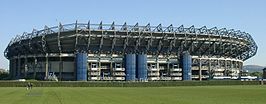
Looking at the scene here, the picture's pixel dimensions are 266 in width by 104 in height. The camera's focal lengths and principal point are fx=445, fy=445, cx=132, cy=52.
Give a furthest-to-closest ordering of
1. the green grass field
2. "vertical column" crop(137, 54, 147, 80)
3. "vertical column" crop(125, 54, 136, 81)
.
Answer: "vertical column" crop(137, 54, 147, 80)
"vertical column" crop(125, 54, 136, 81)
the green grass field

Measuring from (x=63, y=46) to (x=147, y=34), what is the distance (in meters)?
29.3

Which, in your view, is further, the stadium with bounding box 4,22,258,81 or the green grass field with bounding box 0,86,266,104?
the stadium with bounding box 4,22,258,81

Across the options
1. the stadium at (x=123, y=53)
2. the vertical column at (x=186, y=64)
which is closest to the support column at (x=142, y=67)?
the stadium at (x=123, y=53)

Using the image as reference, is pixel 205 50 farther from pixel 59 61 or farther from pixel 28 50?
pixel 28 50

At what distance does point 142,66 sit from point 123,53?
8083mm

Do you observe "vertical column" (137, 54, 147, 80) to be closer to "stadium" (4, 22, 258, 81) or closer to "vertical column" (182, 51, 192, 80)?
"stadium" (4, 22, 258, 81)

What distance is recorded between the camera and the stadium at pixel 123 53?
150125 millimetres

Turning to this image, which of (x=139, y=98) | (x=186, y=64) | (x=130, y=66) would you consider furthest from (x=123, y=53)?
(x=139, y=98)

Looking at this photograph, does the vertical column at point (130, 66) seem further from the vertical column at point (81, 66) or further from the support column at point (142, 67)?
the vertical column at point (81, 66)

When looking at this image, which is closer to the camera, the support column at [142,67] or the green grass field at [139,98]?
the green grass field at [139,98]

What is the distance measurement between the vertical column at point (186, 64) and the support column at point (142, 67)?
575 inches

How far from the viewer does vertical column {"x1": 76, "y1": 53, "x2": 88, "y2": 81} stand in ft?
490

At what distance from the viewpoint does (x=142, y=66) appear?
156 m

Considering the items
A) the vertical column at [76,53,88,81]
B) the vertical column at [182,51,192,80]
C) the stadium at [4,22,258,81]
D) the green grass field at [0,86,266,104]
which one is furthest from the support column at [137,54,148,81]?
the green grass field at [0,86,266,104]
